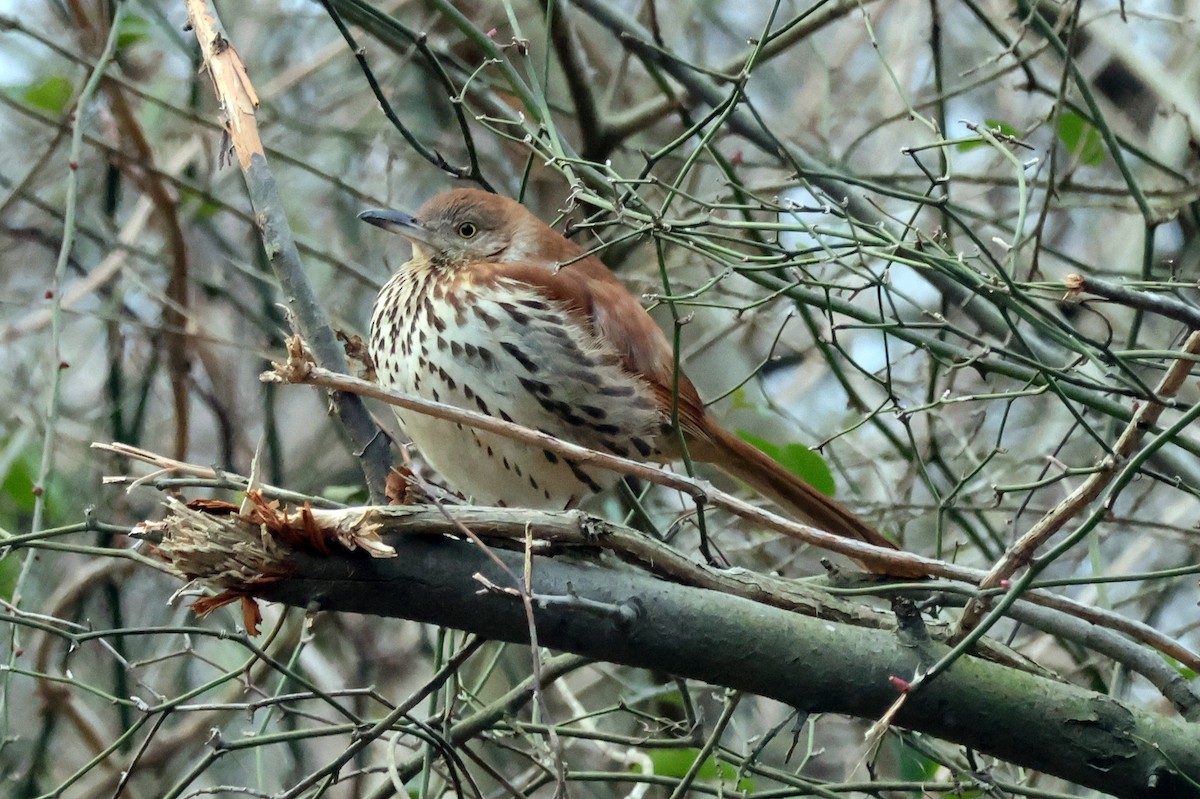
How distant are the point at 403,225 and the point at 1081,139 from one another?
1.76 meters

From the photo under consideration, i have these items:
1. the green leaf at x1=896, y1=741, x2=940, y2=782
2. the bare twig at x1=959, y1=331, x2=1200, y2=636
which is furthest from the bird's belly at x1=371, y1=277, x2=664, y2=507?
the bare twig at x1=959, y1=331, x2=1200, y2=636

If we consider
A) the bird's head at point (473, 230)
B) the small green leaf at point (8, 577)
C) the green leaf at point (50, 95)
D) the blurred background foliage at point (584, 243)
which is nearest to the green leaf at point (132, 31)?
the blurred background foliage at point (584, 243)

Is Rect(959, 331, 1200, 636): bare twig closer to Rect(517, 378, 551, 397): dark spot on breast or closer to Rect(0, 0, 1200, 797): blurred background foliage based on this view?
Rect(0, 0, 1200, 797): blurred background foliage

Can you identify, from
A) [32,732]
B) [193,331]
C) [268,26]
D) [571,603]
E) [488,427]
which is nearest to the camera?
[571,603]

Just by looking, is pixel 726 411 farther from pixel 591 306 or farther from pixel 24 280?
pixel 24 280

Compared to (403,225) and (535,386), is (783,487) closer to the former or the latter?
(535,386)

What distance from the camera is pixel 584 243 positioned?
3955 millimetres

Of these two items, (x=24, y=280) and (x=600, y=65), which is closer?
(x=600, y=65)

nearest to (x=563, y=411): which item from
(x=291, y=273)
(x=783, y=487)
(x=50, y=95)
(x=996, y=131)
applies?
(x=783, y=487)

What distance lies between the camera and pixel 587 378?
2916 millimetres

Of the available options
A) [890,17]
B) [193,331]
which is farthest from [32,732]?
[890,17]

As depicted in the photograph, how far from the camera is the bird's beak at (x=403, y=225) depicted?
3.20 metres

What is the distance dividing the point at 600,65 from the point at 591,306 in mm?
1783

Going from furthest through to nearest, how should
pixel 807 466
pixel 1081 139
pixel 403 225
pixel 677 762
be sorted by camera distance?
1. pixel 1081 139
2. pixel 403 225
3. pixel 807 466
4. pixel 677 762
